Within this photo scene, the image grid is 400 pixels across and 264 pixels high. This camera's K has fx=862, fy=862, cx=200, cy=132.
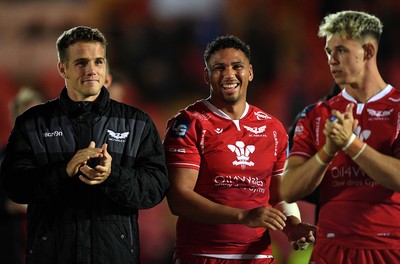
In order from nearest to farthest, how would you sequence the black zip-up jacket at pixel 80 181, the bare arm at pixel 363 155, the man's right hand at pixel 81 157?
the bare arm at pixel 363 155, the man's right hand at pixel 81 157, the black zip-up jacket at pixel 80 181

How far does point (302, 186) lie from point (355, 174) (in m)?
0.30

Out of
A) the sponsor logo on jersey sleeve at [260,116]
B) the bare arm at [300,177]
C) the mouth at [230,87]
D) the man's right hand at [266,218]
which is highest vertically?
the mouth at [230,87]

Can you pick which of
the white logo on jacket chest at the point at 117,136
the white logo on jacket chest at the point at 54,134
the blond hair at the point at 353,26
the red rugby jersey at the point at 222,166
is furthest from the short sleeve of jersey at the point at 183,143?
the blond hair at the point at 353,26

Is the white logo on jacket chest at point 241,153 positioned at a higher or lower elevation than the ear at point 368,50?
lower

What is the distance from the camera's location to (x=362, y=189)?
A: 15.0 feet

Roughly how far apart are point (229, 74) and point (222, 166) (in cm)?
54

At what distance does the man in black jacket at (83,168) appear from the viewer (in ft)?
14.5

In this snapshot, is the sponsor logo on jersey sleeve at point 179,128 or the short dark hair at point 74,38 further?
the sponsor logo on jersey sleeve at point 179,128

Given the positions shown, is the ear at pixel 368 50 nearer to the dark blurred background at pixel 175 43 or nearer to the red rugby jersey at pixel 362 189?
the red rugby jersey at pixel 362 189

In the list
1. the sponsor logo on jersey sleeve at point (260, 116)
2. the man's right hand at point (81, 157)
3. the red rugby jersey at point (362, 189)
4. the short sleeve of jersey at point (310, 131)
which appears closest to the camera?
the man's right hand at point (81, 157)

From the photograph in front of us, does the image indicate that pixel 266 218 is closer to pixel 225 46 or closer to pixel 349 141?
pixel 349 141

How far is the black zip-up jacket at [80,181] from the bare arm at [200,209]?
25 cm

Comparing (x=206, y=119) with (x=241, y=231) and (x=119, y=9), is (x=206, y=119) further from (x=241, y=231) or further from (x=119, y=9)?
(x=119, y=9)

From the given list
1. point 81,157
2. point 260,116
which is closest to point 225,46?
point 260,116
